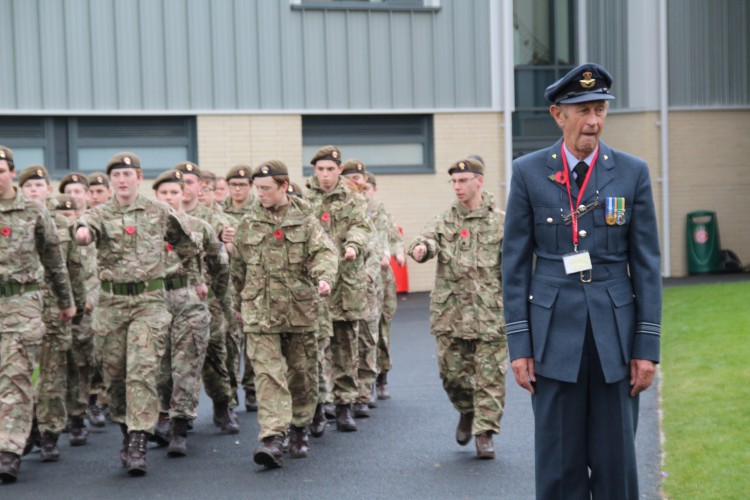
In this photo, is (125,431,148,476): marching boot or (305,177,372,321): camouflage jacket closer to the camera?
(125,431,148,476): marching boot

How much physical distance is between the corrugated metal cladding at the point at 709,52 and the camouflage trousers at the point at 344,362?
15.9 metres

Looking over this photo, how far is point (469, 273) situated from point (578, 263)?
401 centimetres

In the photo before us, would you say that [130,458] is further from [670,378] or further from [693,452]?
[670,378]

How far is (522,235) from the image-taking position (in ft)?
19.4

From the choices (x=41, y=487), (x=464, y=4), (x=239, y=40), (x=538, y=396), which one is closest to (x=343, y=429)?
(x=41, y=487)

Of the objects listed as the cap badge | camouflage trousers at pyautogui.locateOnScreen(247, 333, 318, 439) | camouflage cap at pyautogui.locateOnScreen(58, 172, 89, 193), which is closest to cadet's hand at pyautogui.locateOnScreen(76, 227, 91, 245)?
camouflage trousers at pyautogui.locateOnScreen(247, 333, 318, 439)

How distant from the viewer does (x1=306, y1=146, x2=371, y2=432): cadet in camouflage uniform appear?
11.4m

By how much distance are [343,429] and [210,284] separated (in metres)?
1.75

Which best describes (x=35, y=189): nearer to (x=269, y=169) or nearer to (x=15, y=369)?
(x=15, y=369)

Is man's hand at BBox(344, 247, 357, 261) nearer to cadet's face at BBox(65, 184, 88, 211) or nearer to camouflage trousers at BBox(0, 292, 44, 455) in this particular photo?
camouflage trousers at BBox(0, 292, 44, 455)

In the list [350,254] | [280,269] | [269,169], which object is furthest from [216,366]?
[269,169]

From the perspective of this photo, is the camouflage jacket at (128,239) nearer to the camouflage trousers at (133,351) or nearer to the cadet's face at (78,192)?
the camouflage trousers at (133,351)

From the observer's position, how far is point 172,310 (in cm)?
1052

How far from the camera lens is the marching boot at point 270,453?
9.43m
